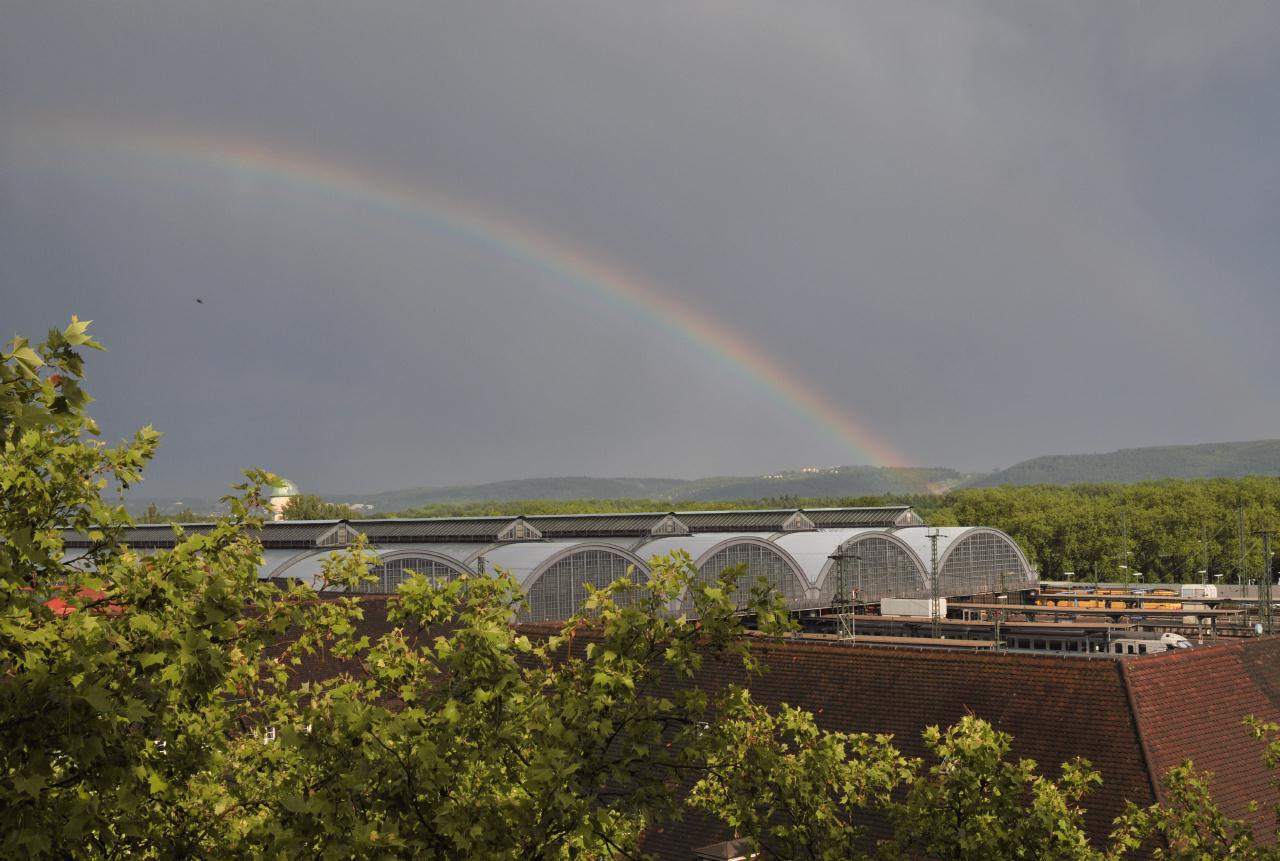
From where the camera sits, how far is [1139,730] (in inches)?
812

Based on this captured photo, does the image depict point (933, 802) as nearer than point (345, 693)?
No

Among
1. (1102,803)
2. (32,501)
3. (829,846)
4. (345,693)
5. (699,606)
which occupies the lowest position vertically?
(1102,803)

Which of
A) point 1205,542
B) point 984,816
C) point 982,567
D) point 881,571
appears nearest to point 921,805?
point 984,816

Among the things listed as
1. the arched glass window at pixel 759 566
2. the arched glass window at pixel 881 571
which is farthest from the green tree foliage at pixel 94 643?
the arched glass window at pixel 881 571

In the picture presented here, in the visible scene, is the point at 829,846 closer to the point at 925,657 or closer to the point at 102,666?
the point at 102,666

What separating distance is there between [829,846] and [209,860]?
524cm

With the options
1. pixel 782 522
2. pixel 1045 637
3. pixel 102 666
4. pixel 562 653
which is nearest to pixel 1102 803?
pixel 562 653

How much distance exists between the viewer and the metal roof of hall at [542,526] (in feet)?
234

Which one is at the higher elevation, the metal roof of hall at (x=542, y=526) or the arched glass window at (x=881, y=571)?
the metal roof of hall at (x=542, y=526)

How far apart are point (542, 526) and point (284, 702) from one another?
80165mm

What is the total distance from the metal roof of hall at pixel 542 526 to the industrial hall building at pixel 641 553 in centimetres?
15

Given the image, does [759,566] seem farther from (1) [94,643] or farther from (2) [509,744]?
(1) [94,643]

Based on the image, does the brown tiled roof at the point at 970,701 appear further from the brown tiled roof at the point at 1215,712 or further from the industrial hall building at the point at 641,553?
the industrial hall building at the point at 641,553

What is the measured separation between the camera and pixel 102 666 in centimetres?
646
